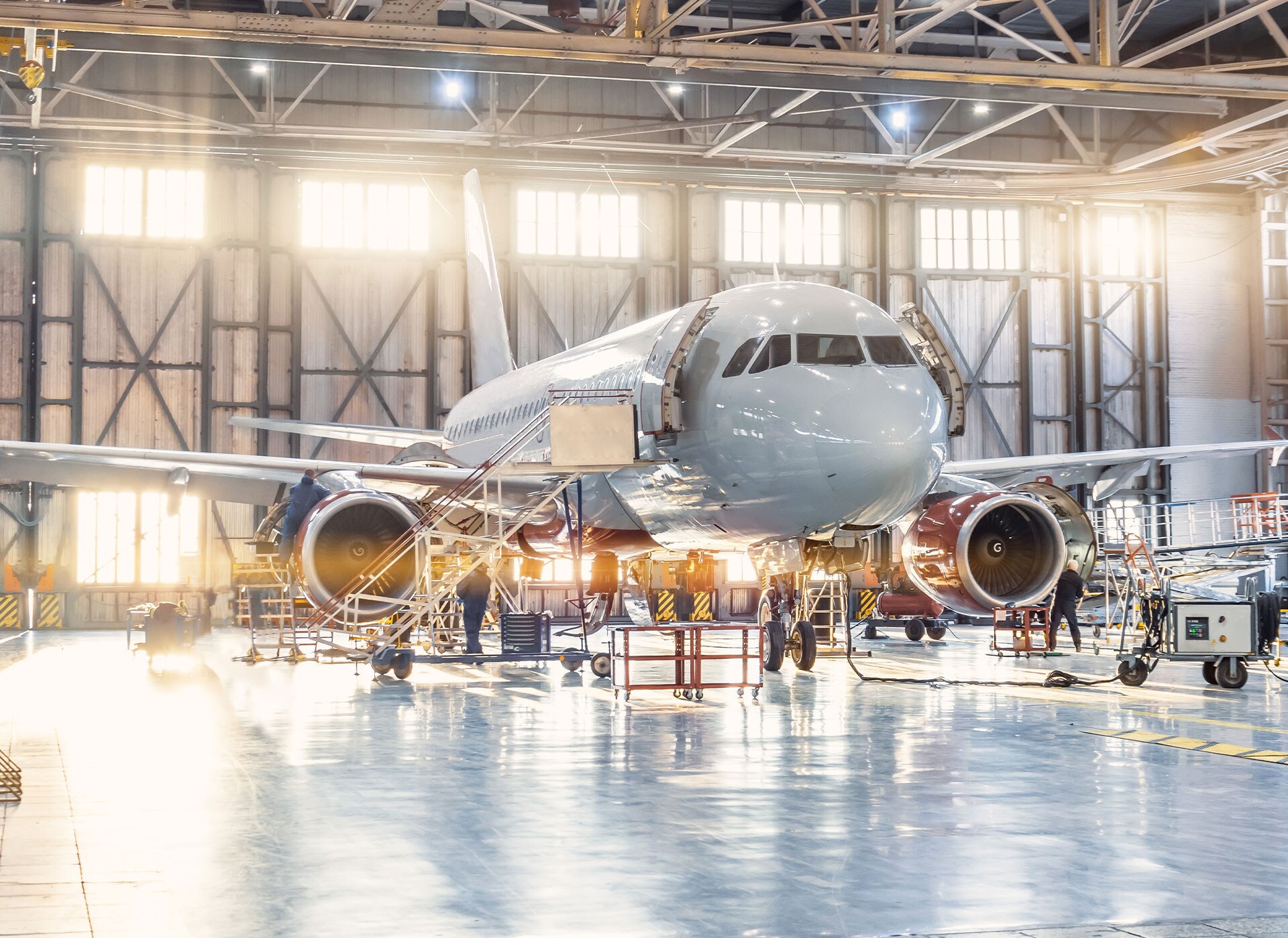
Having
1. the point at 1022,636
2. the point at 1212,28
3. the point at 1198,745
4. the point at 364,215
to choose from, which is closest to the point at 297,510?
the point at 1198,745

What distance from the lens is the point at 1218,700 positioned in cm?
1349

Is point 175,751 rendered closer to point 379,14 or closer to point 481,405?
point 379,14

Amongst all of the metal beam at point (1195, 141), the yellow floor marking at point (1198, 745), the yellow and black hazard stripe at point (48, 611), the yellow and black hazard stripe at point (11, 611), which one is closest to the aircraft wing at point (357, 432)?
the yellow and black hazard stripe at point (48, 611)

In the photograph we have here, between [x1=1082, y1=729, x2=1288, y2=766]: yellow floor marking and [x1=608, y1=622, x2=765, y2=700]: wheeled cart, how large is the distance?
3567 mm

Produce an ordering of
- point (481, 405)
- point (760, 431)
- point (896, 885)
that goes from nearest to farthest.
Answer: point (896, 885) < point (760, 431) < point (481, 405)

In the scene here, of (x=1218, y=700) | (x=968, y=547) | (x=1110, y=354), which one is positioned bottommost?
(x=1218, y=700)

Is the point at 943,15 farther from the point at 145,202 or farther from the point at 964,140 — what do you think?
the point at 145,202

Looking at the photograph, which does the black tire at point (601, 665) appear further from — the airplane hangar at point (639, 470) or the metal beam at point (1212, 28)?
the metal beam at point (1212, 28)

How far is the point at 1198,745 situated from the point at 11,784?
8.23 m

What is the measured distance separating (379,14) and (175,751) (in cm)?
826

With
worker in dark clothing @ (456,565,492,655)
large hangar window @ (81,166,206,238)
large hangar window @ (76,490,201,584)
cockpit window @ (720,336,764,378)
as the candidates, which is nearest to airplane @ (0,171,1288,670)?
cockpit window @ (720,336,764,378)

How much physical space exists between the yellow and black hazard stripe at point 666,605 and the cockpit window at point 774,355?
15795 mm

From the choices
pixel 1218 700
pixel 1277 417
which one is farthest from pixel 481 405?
pixel 1277 417

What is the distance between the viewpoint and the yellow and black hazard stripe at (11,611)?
28.7m
